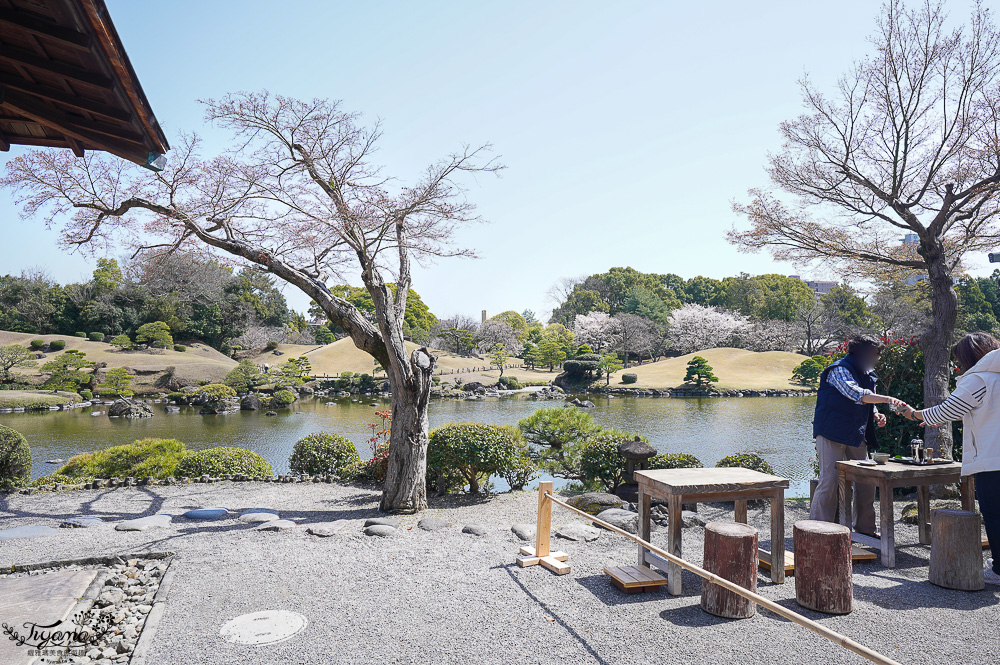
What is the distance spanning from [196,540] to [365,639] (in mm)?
2810

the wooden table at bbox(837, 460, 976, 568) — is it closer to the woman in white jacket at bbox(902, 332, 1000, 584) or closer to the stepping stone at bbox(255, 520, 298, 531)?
the woman in white jacket at bbox(902, 332, 1000, 584)

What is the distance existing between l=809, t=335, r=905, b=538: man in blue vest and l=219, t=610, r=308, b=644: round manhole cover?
395 centimetres

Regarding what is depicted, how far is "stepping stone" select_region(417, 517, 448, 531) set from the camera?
5.59 m

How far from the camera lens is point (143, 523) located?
18.2ft

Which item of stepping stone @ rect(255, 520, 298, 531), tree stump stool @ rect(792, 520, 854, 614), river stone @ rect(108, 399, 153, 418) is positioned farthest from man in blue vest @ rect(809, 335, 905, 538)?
river stone @ rect(108, 399, 153, 418)

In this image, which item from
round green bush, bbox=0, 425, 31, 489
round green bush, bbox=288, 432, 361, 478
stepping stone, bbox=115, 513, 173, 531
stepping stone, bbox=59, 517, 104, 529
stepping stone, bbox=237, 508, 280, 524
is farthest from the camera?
round green bush, bbox=288, 432, 361, 478

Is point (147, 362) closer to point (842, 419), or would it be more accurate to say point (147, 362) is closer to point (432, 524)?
point (432, 524)

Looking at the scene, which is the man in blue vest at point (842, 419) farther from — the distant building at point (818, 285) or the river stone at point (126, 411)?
the distant building at point (818, 285)

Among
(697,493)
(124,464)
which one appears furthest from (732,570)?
(124,464)

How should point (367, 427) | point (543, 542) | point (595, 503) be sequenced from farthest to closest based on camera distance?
point (367, 427) → point (595, 503) → point (543, 542)

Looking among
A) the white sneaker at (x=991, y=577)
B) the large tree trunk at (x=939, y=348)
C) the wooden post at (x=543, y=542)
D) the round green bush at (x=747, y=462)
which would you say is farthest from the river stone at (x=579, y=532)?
the large tree trunk at (x=939, y=348)

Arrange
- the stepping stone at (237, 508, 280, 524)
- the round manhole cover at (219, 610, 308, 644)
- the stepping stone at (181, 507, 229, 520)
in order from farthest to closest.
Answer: the stepping stone at (181, 507, 229, 520)
the stepping stone at (237, 508, 280, 524)
the round manhole cover at (219, 610, 308, 644)

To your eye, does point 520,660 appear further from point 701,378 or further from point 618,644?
point 701,378

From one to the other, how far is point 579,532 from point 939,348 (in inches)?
197
